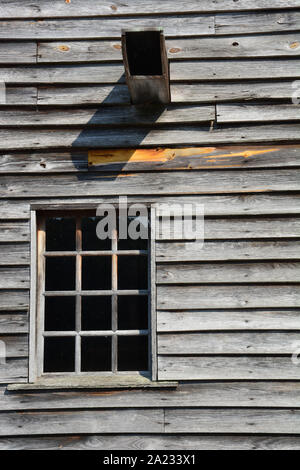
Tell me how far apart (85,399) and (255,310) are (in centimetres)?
136

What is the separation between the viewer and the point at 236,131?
3506mm

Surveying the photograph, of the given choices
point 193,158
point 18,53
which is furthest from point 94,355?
point 18,53

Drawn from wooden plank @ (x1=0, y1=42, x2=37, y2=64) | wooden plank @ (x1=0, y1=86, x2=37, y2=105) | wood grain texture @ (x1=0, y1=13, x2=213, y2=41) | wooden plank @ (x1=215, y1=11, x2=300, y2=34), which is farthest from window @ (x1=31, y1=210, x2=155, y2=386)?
wooden plank @ (x1=215, y1=11, x2=300, y2=34)

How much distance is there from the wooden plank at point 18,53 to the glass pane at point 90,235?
50.9 inches

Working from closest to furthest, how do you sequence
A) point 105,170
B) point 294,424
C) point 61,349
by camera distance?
point 294,424 → point 105,170 → point 61,349

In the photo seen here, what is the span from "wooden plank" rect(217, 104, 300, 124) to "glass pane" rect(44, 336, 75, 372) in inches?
87.5

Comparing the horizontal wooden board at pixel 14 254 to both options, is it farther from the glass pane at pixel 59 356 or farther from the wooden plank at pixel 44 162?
the glass pane at pixel 59 356

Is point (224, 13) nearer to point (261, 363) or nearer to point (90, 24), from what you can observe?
point (90, 24)

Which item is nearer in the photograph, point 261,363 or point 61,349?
point 261,363

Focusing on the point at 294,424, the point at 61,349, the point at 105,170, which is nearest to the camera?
the point at 294,424

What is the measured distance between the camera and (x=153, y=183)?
3471 millimetres

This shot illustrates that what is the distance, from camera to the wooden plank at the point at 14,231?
3.44 meters

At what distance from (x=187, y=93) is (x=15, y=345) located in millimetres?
2252
